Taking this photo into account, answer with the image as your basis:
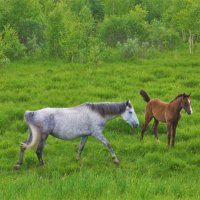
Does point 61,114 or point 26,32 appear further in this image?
point 26,32

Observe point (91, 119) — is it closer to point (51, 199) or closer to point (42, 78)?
point (51, 199)

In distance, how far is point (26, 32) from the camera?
3803 cm

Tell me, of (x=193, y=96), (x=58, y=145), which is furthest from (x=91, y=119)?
(x=193, y=96)

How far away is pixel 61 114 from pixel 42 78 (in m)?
11.6

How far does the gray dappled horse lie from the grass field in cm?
70

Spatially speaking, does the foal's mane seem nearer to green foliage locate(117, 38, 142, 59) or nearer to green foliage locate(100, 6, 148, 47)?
Result: green foliage locate(117, 38, 142, 59)

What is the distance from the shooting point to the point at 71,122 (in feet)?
36.6

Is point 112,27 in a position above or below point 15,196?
above

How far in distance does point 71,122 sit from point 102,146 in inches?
77.2

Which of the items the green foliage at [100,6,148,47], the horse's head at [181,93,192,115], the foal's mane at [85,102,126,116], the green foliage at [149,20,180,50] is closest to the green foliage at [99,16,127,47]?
the green foliage at [100,6,148,47]

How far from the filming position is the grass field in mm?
8586

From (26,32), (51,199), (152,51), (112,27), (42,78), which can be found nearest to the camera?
(51,199)

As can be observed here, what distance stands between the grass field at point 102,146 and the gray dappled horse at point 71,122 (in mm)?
698

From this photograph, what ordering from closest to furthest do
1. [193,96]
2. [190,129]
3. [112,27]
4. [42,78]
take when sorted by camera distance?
[190,129] → [193,96] → [42,78] → [112,27]
